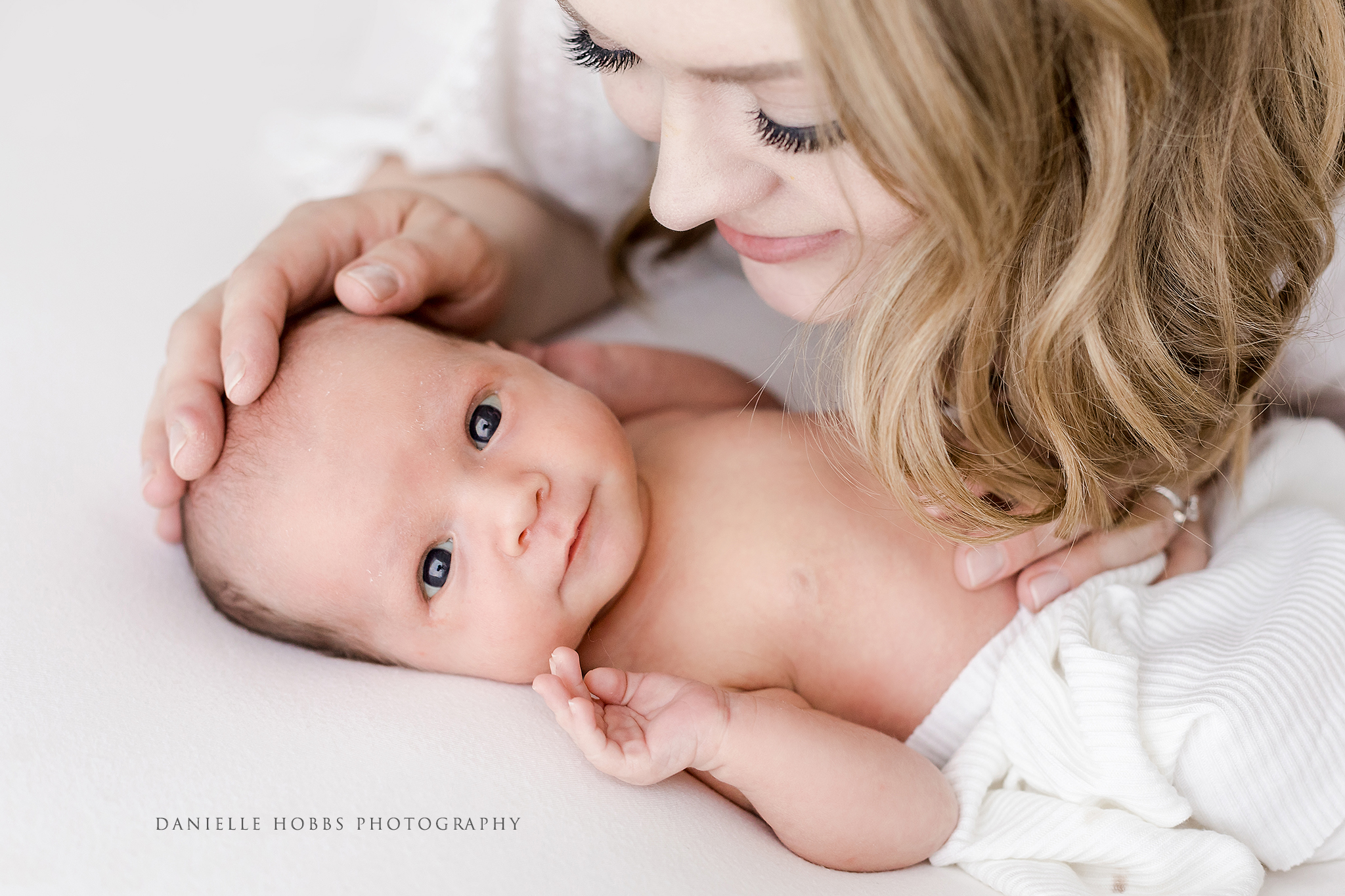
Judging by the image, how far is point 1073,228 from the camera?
952 mm

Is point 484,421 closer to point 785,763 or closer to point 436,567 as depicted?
point 436,567

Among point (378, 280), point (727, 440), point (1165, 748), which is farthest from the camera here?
point (727, 440)

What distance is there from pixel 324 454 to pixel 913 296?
2.16 feet

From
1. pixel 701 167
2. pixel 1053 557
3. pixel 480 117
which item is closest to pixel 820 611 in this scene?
pixel 1053 557

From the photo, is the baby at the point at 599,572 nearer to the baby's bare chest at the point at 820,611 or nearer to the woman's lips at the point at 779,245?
the baby's bare chest at the point at 820,611

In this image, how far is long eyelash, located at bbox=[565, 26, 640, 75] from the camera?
103cm

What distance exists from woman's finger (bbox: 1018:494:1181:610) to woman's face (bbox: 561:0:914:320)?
1.42 feet

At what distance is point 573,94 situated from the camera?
1.80 metres

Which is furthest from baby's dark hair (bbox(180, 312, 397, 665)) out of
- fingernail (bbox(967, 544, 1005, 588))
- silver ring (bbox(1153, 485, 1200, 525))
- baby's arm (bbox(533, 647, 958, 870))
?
silver ring (bbox(1153, 485, 1200, 525))

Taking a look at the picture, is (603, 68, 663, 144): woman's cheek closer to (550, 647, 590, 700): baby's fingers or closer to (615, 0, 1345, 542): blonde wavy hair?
(615, 0, 1345, 542): blonde wavy hair

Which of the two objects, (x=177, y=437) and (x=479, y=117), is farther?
(x=479, y=117)

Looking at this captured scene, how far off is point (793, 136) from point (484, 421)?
52cm

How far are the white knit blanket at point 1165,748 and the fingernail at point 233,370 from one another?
36.3 inches

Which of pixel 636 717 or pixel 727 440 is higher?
pixel 727 440
